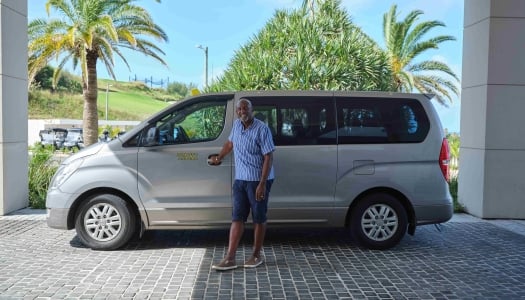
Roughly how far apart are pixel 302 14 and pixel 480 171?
8.21 m

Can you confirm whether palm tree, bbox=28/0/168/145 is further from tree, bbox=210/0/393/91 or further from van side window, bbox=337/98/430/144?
van side window, bbox=337/98/430/144

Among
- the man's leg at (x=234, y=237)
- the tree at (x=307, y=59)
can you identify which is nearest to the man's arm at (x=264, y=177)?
the man's leg at (x=234, y=237)

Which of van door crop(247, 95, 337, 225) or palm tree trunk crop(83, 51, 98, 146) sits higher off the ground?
palm tree trunk crop(83, 51, 98, 146)

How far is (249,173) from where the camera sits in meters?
5.38

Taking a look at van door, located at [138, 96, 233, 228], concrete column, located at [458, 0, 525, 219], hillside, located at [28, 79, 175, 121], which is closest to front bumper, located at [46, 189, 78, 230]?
van door, located at [138, 96, 233, 228]

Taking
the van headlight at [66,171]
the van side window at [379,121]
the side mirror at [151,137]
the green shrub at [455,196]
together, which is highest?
the van side window at [379,121]

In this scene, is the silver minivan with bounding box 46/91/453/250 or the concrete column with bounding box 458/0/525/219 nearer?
the silver minivan with bounding box 46/91/453/250

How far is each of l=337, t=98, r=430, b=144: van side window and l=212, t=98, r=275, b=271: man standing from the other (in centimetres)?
139

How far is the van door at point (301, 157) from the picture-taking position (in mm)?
6258

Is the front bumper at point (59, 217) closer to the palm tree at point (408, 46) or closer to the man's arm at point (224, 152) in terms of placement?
the man's arm at point (224, 152)

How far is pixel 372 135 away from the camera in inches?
252

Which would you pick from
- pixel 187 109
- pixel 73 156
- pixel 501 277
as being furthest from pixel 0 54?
pixel 501 277

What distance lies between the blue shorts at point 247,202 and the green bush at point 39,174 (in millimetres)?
5134

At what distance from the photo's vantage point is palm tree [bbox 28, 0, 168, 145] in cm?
1642
